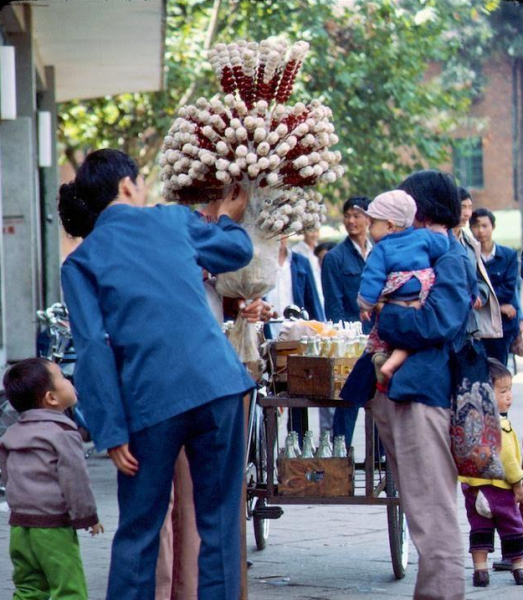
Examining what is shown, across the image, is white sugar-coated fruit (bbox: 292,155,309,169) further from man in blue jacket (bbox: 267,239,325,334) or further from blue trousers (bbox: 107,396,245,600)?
man in blue jacket (bbox: 267,239,325,334)

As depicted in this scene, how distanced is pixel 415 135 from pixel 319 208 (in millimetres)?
17217

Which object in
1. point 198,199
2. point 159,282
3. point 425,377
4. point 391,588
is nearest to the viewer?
point 159,282

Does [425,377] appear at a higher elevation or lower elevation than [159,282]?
lower

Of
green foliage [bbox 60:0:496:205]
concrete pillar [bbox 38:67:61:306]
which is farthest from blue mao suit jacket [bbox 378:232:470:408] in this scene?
green foliage [bbox 60:0:496:205]

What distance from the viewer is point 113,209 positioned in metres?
4.52

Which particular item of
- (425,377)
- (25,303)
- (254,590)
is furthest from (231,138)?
(25,303)

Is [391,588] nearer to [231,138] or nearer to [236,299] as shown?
[236,299]

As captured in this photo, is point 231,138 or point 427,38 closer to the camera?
point 231,138

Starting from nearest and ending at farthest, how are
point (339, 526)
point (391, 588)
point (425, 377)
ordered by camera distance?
point (425, 377)
point (391, 588)
point (339, 526)

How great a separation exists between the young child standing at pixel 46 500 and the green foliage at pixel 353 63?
15.2 metres

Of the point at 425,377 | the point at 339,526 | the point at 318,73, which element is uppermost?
the point at 318,73

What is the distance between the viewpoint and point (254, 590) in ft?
20.7

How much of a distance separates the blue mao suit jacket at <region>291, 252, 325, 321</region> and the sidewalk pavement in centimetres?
209

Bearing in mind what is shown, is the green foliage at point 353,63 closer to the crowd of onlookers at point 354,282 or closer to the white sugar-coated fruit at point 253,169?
the crowd of onlookers at point 354,282
